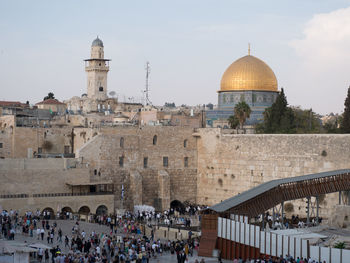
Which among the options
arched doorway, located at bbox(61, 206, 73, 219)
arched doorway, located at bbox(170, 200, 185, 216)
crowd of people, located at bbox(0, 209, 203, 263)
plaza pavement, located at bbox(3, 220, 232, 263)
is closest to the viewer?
crowd of people, located at bbox(0, 209, 203, 263)

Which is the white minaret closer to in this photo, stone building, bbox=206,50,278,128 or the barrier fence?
stone building, bbox=206,50,278,128

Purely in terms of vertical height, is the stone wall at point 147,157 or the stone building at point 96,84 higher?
the stone building at point 96,84

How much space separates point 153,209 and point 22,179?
8003 mm

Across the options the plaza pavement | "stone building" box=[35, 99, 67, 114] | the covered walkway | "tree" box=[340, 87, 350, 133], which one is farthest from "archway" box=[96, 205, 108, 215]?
"stone building" box=[35, 99, 67, 114]

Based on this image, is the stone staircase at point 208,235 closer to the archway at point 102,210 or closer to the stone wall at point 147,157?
the archway at point 102,210

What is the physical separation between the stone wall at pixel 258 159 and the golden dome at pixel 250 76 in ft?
47.6

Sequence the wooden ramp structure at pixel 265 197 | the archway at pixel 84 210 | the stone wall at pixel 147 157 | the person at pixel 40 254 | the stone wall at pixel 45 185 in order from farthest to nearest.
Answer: the stone wall at pixel 147 157 → the archway at pixel 84 210 → the stone wall at pixel 45 185 → the wooden ramp structure at pixel 265 197 → the person at pixel 40 254

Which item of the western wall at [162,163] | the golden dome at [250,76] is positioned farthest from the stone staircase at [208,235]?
the golden dome at [250,76]

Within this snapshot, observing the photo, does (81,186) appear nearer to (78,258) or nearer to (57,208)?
(57,208)

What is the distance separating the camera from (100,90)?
59.0 metres

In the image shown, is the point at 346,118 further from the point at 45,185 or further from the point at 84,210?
the point at 45,185

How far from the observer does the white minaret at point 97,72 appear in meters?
57.6

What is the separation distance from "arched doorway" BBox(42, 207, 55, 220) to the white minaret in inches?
967

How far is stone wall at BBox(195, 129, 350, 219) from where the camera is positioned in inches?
1316
